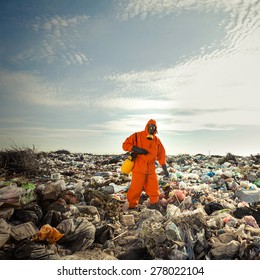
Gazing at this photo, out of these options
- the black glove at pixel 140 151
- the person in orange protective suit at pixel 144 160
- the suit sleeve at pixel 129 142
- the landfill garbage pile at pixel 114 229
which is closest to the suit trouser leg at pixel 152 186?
the person in orange protective suit at pixel 144 160

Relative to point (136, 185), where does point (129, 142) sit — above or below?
above

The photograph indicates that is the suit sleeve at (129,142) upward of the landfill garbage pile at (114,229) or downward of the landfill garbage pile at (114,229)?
upward

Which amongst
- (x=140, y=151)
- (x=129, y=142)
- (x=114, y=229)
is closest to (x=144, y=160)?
Result: (x=140, y=151)

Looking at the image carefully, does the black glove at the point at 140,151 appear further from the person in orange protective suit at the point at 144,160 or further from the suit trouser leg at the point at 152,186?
the suit trouser leg at the point at 152,186

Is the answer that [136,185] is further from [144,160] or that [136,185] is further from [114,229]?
[114,229]

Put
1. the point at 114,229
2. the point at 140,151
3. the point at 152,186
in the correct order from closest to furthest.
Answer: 1. the point at 114,229
2. the point at 140,151
3. the point at 152,186

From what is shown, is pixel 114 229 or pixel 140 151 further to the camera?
pixel 140 151

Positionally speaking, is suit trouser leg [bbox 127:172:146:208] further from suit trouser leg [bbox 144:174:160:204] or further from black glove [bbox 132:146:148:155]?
black glove [bbox 132:146:148:155]

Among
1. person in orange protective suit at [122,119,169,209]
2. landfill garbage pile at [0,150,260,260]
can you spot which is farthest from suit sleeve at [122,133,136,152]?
landfill garbage pile at [0,150,260,260]

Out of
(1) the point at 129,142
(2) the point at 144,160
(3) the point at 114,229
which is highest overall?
(1) the point at 129,142

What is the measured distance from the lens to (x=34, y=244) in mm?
2420

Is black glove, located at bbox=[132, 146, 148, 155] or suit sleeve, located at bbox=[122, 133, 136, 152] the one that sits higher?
suit sleeve, located at bbox=[122, 133, 136, 152]

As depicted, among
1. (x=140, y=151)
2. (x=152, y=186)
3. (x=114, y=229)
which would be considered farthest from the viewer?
(x=152, y=186)

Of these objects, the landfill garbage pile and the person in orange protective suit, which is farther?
the person in orange protective suit
